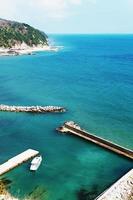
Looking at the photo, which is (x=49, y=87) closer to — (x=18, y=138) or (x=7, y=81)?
(x=7, y=81)

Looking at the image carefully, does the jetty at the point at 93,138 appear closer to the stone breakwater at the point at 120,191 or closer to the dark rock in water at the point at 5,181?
the stone breakwater at the point at 120,191

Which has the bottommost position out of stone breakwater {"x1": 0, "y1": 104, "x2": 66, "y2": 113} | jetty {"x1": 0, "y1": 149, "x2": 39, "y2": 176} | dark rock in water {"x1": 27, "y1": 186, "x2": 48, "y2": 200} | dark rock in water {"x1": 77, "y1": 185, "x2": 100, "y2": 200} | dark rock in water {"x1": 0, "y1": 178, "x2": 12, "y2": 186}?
dark rock in water {"x1": 27, "y1": 186, "x2": 48, "y2": 200}

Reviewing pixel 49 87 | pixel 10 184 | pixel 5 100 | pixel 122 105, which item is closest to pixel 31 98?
pixel 5 100

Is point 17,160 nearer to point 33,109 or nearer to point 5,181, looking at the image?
point 5,181

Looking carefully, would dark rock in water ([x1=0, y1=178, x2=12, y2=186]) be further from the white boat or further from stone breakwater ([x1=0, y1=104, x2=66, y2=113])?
stone breakwater ([x1=0, y1=104, x2=66, y2=113])

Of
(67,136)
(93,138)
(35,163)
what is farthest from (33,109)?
(35,163)

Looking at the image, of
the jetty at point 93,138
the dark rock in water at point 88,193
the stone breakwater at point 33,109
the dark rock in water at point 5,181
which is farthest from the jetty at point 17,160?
the stone breakwater at point 33,109

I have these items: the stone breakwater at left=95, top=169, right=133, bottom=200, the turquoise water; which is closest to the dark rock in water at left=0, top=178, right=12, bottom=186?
the turquoise water
